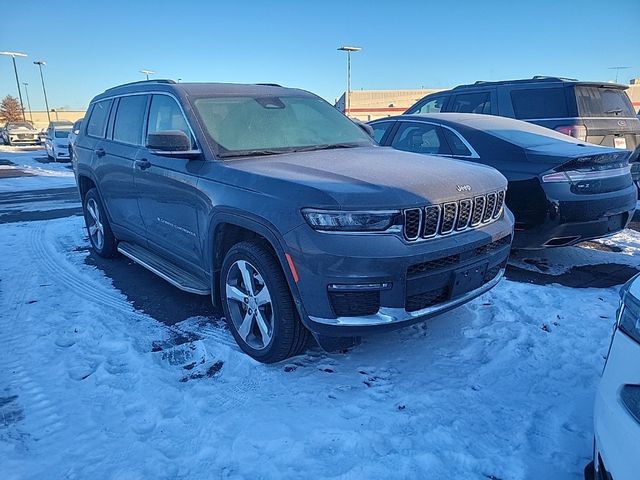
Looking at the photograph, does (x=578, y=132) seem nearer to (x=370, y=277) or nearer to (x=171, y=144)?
(x=370, y=277)

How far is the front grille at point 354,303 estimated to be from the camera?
254 centimetres

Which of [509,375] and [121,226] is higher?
[121,226]

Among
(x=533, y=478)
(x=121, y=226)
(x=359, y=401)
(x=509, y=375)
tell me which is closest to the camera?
(x=533, y=478)

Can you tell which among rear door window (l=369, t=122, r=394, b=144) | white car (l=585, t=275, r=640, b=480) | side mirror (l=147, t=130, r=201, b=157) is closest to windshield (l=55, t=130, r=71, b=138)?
rear door window (l=369, t=122, r=394, b=144)

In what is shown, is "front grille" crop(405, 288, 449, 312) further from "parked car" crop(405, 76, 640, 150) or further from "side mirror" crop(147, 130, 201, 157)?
"parked car" crop(405, 76, 640, 150)

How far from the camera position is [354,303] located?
2.56m

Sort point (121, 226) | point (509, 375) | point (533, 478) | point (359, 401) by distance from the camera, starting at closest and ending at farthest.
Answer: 1. point (533, 478)
2. point (359, 401)
3. point (509, 375)
4. point (121, 226)

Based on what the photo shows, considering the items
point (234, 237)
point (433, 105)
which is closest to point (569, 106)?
point (433, 105)

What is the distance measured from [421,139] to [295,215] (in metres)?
3.48

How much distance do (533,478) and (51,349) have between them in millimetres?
3230

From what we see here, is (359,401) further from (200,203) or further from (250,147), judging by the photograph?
(250,147)

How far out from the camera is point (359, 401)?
2680 millimetres

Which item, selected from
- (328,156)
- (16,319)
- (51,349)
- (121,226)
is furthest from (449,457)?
(121,226)

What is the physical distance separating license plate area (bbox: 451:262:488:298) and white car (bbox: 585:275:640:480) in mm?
1096
